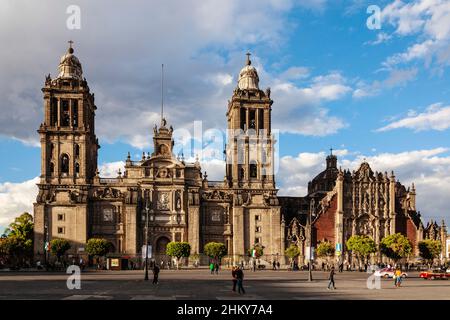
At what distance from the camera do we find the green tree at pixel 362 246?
10850 centimetres

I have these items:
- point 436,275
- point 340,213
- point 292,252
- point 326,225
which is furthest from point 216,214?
point 436,275

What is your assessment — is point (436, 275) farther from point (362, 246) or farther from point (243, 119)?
point (243, 119)

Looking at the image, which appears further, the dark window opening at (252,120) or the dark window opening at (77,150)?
the dark window opening at (252,120)

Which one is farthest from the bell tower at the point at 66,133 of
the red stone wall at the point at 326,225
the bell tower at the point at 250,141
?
the red stone wall at the point at 326,225

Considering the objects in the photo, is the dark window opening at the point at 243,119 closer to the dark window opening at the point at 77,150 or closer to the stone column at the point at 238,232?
the stone column at the point at 238,232

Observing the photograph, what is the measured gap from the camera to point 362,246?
108 m

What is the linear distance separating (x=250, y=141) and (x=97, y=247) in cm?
3385

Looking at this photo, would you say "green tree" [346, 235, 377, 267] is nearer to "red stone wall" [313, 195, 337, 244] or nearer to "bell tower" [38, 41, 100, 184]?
"red stone wall" [313, 195, 337, 244]

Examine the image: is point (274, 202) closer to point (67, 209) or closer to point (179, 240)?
point (179, 240)

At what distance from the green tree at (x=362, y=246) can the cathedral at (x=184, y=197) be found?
479 centimetres

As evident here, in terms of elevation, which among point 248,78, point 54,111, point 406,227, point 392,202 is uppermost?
point 248,78

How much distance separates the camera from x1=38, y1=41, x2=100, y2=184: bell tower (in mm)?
115688

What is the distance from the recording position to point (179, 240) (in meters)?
117
